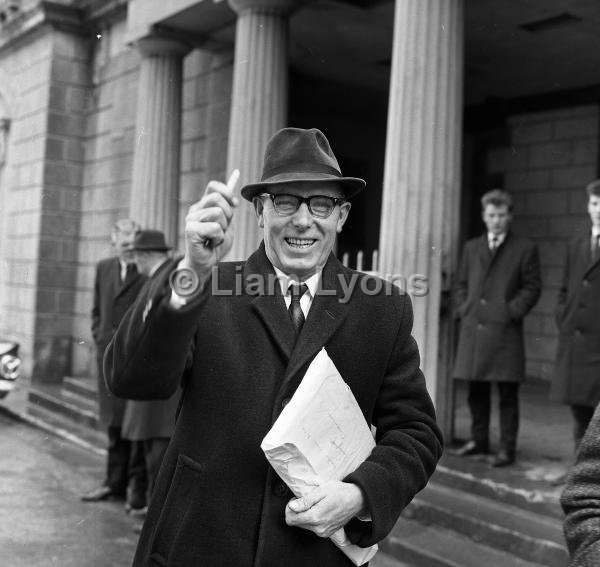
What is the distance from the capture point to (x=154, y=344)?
6.40 ft

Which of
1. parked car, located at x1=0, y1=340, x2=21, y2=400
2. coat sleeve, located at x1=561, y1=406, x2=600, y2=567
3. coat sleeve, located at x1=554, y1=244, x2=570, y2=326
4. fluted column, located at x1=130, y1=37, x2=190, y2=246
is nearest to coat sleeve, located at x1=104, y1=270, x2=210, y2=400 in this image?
coat sleeve, located at x1=561, y1=406, x2=600, y2=567

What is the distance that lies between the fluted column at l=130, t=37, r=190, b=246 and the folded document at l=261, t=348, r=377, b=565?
27.3 feet

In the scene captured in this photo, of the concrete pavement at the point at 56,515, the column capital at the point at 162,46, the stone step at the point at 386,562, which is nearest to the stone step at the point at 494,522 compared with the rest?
the stone step at the point at 386,562

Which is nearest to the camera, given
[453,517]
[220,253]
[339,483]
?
[220,253]

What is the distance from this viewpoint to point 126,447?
672cm

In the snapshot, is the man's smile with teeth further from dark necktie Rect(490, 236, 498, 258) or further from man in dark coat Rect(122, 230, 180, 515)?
dark necktie Rect(490, 236, 498, 258)

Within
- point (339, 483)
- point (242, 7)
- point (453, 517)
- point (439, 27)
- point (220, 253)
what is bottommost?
point (453, 517)

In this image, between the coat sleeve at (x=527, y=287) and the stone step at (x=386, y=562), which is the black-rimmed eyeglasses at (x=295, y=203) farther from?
the coat sleeve at (x=527, y=287)

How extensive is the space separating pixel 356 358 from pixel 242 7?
684 centimetres

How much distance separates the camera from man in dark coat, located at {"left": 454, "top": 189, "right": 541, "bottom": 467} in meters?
6.18

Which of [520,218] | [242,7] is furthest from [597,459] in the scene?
[520,218]

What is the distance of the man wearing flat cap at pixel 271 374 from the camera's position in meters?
2.02

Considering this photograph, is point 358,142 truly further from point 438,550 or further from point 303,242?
point 303,242

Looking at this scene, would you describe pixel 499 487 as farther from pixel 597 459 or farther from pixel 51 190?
pixel 51 190
